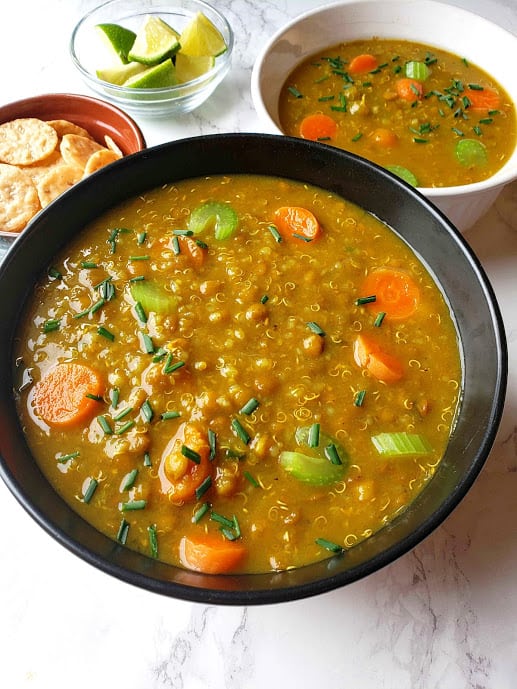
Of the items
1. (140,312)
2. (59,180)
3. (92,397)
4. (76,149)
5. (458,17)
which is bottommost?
(59,180)

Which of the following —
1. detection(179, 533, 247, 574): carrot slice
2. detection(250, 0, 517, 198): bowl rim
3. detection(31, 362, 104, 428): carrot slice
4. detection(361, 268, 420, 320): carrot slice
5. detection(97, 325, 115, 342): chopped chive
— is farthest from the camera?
detection(250, 0, 517, 198): bowl rim

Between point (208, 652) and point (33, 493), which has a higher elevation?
point (33, 493)

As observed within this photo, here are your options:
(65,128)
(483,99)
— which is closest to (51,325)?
(65,128)

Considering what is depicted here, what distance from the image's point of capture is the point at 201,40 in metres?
3.43

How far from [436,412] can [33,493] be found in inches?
48.5

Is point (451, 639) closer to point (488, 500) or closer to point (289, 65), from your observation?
point (488, 500)

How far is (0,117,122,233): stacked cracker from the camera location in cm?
309

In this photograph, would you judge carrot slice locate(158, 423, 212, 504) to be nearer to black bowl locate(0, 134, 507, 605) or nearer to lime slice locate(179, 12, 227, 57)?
black bowl locate(0, 134, 507, 605)

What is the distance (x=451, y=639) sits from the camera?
7.21 ft

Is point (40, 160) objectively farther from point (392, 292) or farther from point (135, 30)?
point (392, 292)

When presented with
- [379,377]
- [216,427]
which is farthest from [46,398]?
[379,377]

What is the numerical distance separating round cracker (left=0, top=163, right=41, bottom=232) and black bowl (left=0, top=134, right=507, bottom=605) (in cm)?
65

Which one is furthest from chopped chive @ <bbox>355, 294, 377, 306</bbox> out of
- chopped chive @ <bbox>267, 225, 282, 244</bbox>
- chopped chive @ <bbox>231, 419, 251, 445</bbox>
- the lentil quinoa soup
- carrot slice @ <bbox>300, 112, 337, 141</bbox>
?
carrot slice @ <bbox>300, 112, 337, 141</bbox>

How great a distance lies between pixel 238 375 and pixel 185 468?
0.36 meters
